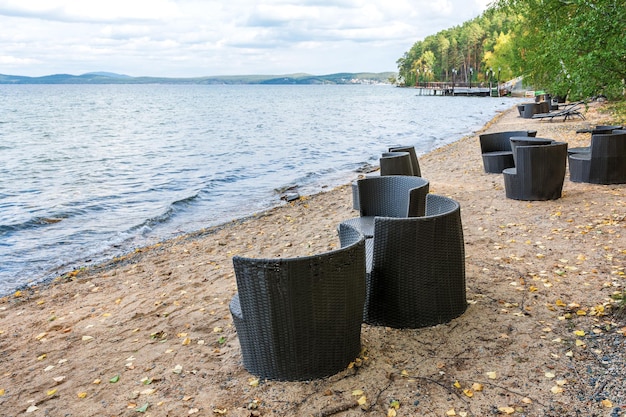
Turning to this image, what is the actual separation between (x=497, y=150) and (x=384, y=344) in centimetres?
979

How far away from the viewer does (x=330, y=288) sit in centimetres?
384

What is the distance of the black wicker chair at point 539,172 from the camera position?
8.80 meters

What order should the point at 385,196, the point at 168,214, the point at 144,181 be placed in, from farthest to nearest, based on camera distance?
the point at 144,181 < the point at 168,214 < the point at 385,196

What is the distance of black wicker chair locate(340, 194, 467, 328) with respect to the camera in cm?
450

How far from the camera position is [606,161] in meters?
9.96

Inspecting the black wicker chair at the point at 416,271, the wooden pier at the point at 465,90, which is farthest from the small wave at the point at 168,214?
the wooden pier at the point at 465,90

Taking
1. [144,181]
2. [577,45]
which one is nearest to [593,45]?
[577,45]

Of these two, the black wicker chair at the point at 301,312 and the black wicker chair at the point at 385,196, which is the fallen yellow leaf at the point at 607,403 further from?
the black wicker chair at the point at 385,196

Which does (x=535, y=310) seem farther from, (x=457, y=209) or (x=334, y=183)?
(x=334, y=183)

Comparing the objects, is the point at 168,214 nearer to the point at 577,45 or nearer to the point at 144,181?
the point at 144,181

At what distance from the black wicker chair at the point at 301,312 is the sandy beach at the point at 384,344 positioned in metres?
0.14

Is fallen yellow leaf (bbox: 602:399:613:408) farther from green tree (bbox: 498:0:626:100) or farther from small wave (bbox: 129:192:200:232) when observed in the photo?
small wave (bbox: 129:192:200:232)

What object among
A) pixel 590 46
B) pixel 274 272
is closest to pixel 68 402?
pixel 274 272

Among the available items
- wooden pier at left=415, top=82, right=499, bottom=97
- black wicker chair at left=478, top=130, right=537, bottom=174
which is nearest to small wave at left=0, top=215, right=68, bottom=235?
black wicker chair at left=478, top=130, right=537, bottom=174
